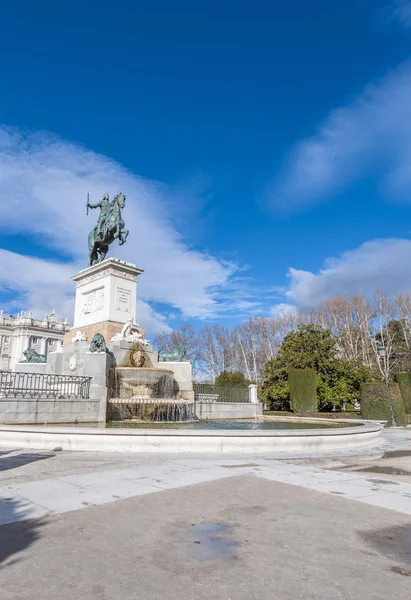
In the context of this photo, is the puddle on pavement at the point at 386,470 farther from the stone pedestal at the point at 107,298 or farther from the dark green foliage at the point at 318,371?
the dark green foliage at the point at 318,371

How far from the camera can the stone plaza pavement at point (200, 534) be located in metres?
3.38

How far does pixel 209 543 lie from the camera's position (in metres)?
4.36

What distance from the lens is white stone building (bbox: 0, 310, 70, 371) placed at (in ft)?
351

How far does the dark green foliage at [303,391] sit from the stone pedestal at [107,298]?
12573 mm

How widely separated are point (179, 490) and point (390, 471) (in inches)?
204

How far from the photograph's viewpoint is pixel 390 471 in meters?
9.21

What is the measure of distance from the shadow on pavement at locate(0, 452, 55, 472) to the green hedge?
20.9 m

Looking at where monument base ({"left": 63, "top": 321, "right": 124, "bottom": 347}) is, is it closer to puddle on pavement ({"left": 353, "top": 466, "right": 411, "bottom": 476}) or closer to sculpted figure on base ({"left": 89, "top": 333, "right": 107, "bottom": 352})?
sculpted figure on base ({"left": 89, "top": 333, "right": 107, "bottom": 352})

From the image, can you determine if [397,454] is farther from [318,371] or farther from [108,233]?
[318,371]

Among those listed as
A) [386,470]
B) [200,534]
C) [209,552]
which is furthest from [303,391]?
[209,552]

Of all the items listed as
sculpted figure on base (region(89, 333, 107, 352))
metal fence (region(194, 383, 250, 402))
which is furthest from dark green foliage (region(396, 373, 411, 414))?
sculpted figure on base (region(89, 333, 107, 352))

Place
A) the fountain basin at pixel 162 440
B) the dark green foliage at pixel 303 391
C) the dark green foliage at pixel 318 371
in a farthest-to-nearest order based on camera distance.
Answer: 1. the dark green foliage at pixel 318 371
2. the dark green foliage at pixel 303 391
3. the fountain basin at pixel 162 440

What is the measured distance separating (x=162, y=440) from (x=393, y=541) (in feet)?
22.4

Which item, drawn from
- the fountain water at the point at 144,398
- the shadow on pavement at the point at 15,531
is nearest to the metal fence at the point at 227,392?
the fountain water at the point at 144,398
